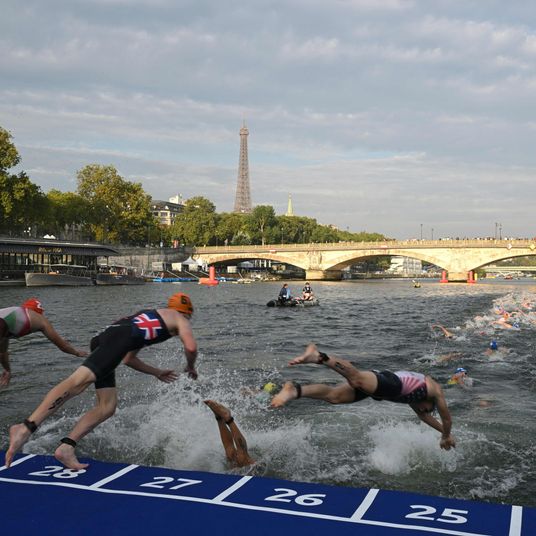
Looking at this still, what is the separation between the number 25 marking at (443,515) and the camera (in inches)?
204

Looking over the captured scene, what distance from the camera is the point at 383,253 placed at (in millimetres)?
97688

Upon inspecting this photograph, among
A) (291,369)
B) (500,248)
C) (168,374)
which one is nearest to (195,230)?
(500,248)

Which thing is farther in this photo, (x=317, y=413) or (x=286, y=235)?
(x=286, y=235)

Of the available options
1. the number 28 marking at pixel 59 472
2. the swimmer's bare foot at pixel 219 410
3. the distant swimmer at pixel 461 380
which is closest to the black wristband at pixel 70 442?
the number 28 marking at pixel 59 472

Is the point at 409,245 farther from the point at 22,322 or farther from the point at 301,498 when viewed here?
the point at 301,498

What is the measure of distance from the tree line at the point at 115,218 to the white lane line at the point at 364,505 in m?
67.6

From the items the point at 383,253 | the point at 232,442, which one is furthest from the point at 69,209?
the point at 232,442

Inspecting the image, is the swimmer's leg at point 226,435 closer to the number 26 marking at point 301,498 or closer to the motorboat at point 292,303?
the number 26 marking at point 301,498

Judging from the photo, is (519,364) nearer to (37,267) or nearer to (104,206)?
(37,267)

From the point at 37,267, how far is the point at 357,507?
7837 cm

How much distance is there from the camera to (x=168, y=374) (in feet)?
25.1

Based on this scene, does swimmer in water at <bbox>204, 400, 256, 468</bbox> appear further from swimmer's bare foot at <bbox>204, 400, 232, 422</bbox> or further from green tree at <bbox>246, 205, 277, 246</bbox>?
green tree at <bbox>246, 205, 277, 246</bbox>

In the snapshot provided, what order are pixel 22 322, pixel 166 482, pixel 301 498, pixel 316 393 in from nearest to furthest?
1. pixel 301 498
2. pixel 166 482
3. pixel 316 393
4. pixel 22 322

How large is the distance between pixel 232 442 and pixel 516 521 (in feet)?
11.7
